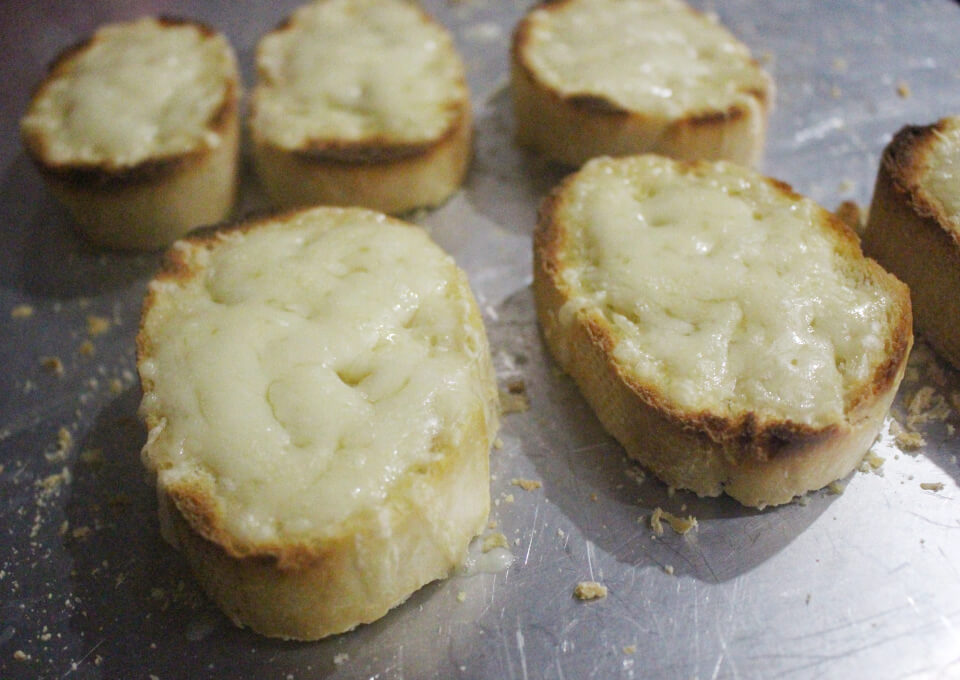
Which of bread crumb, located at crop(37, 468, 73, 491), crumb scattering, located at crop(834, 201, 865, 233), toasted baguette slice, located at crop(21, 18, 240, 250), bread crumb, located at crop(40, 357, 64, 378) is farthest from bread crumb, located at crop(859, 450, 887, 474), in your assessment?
bread crumb, located at crop(40, 357, 64, 378)

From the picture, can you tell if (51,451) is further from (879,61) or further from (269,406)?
(879,61)

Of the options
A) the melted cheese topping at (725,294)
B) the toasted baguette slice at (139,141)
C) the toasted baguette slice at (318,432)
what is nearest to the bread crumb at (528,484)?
the toasted baguette slice at (318,432)

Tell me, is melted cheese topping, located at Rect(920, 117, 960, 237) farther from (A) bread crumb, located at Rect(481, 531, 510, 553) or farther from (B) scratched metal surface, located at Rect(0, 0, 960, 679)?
(A) bread crumb, located at Rect(481, 531, 510, 553)

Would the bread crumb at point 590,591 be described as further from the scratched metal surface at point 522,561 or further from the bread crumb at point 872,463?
the bread crumb at point 872,463

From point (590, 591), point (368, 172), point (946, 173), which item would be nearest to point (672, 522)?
point (590, 591)

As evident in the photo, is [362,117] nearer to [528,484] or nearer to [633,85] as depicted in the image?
[633,85]

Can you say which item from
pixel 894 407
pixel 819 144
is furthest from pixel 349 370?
pixel 819 144
